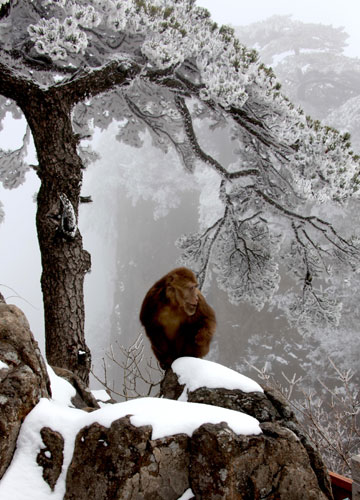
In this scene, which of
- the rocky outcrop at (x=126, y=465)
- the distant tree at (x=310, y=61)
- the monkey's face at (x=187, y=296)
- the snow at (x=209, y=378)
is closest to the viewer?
the rocky outcrop at (x=126, y=465)

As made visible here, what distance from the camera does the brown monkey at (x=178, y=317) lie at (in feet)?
8.80

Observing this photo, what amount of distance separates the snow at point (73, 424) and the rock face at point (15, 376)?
6cm

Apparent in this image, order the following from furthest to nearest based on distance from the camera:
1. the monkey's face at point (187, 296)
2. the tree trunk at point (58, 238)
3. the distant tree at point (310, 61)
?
1. the distant tree at point (310, 61)
2. the tree trunk at point (58, 238)
3. the monkey's face at point (187, 296)

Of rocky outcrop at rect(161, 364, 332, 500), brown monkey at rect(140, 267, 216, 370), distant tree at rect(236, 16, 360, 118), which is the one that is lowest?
rocky outcrop at rect(161, 364, 332, 500)

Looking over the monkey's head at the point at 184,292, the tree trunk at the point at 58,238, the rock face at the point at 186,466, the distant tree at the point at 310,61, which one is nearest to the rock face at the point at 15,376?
the rock face at the point at 186,466

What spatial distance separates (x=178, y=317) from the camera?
2.72 metres

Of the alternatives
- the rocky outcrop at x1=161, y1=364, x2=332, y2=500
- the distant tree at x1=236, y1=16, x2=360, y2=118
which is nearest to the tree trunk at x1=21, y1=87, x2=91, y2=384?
the rocky outcrop at x1=161, y1=364, x2=332, y2=500

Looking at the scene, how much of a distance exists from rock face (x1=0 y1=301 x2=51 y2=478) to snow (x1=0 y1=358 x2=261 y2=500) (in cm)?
6

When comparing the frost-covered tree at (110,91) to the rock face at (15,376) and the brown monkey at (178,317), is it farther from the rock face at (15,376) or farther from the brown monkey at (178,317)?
the rock face at (15,376)

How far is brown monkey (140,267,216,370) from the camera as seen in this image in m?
2.68

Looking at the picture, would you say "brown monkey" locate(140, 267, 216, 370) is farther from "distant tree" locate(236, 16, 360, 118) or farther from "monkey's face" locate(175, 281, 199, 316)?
"distant tree" locate(236, 16, 360, 118)

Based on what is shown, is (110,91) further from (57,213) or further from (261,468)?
(261,468)

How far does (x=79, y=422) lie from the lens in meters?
1.78

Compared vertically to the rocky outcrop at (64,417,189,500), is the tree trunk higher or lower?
higher
